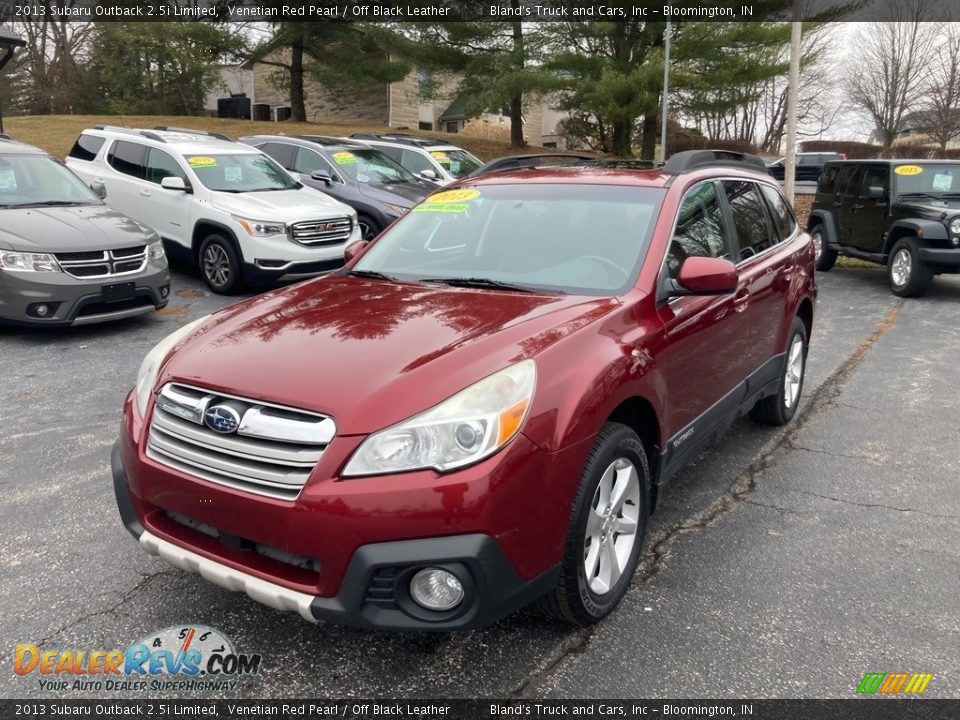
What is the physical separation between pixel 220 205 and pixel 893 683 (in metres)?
8.52

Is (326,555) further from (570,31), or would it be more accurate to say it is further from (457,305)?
(570,31)

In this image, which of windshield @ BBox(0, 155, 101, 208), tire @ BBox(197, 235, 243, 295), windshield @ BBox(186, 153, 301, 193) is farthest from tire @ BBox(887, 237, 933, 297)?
windshield @ BBox(0, 155, 101, 208)

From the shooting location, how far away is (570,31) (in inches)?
919

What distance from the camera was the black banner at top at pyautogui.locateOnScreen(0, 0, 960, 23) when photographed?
21969 millimetres

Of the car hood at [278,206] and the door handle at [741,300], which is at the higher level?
the car hood at [278,206]

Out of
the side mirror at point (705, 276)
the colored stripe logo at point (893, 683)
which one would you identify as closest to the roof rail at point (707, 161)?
the side mirror at point (705, 276)

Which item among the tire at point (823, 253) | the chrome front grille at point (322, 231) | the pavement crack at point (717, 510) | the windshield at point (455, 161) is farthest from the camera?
the windshield at point (455, 161)

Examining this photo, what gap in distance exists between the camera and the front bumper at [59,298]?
677 cm

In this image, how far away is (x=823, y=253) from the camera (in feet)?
43.0

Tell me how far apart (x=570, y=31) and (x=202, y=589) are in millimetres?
23018

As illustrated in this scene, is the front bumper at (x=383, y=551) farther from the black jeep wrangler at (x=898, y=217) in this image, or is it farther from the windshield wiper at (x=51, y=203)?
the black jeep wrangler at (x=898, y=217)

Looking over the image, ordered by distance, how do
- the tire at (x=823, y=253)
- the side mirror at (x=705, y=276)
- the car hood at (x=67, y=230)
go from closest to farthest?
the side mirror at (x=705, y=276)
the car hood at (x=67, y=230)
the tire at (x=823, y=253)

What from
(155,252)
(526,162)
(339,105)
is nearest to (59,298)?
(155,252)

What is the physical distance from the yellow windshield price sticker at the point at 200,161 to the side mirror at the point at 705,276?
8100mm
